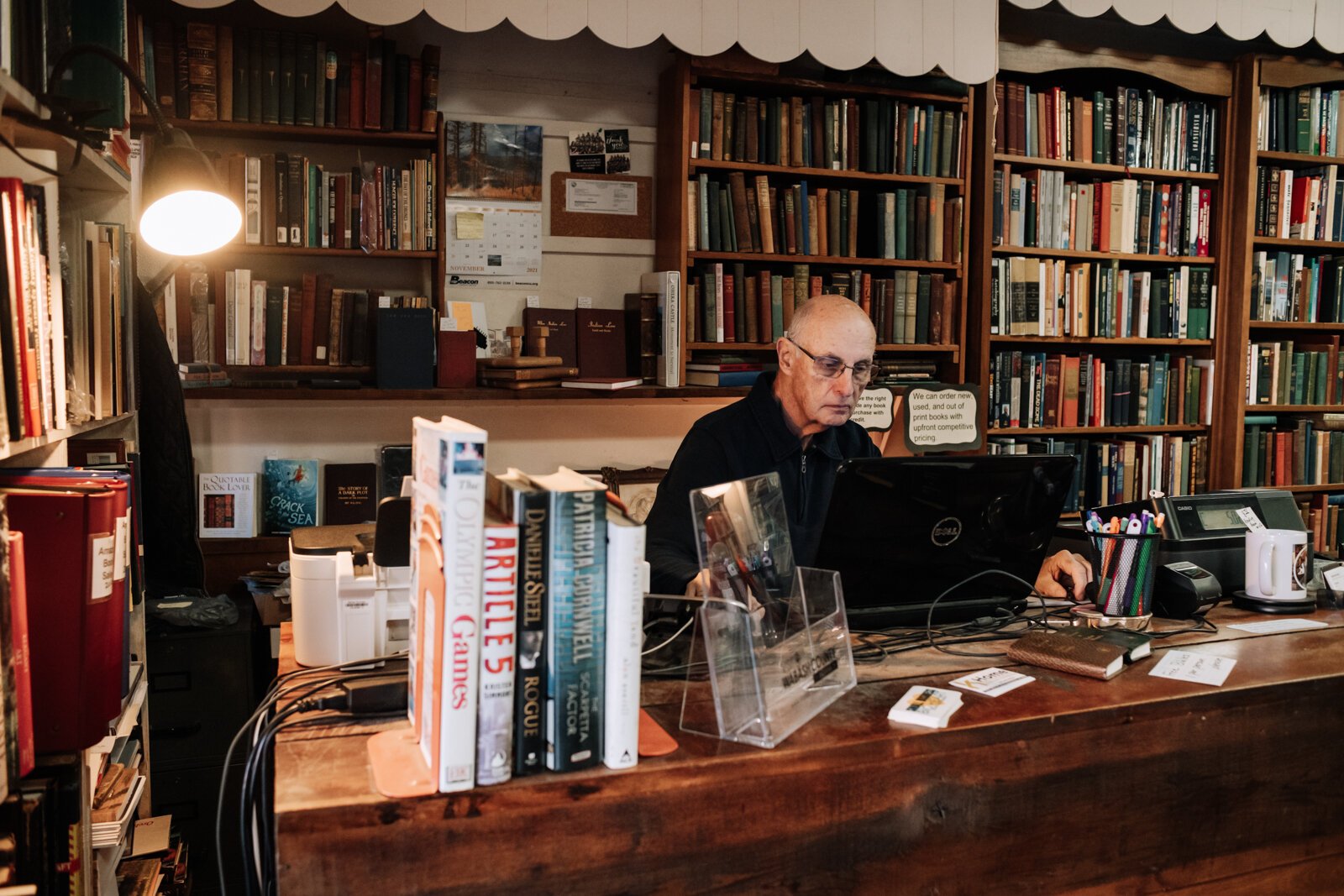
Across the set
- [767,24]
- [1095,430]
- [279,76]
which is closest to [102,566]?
[279,76]

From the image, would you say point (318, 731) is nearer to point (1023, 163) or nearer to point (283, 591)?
point (283, 591)

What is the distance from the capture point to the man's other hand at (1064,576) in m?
1.97

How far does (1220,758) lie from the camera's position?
4.89 feet

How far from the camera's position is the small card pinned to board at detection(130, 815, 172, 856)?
2.10 m

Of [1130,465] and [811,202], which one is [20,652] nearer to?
[811,202]

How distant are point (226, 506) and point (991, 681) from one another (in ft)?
8.09

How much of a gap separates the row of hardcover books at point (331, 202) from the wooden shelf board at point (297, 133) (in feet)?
0.20

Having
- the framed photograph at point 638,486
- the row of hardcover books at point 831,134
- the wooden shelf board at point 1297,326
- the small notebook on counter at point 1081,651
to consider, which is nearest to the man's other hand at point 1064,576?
the small notebook on counter at point 1081,651

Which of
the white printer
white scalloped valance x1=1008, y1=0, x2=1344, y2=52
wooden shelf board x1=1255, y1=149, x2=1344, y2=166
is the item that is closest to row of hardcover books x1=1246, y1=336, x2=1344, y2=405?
wooden shelf board x1=1255, y1=149, x2=1344, y2=166

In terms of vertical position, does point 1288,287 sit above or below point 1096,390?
above

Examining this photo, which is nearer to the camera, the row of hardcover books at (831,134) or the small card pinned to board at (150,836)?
the small card pinned to board at (150,836)

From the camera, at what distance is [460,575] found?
3.52ft

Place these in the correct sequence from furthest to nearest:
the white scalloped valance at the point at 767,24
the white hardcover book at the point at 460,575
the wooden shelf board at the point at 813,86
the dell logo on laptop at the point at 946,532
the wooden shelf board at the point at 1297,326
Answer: the wooden shelf board at the point at 1297,326
the wooden shelf board at the point at 813,86
the white scalloped valance at the point at 767,24
the dell logo on laptop at the point at 946,532
the white hardcover book at the point at 460,575

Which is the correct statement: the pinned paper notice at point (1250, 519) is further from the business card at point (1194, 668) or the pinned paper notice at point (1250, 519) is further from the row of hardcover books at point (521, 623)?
the row of hardcover books at point (521, 623)
